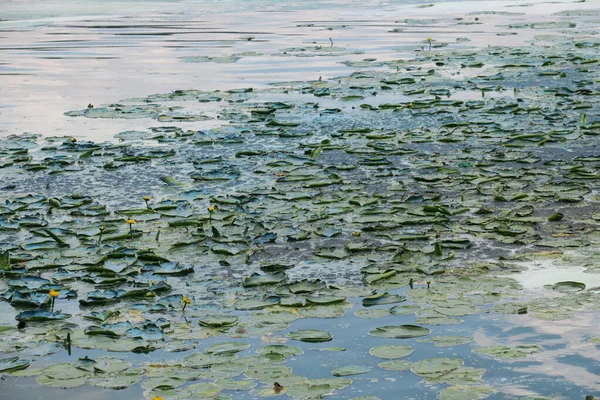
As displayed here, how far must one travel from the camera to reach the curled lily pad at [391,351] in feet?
10.9

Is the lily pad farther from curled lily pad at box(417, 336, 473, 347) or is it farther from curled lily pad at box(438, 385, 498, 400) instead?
curled lily pad at box(438, 385, 498, 400)

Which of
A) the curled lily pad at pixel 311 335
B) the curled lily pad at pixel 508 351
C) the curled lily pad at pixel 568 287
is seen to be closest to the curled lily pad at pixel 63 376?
the curled lily pad at pixel 311 335

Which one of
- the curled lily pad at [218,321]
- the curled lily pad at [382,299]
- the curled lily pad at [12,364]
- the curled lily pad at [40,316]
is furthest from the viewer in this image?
the curled lily pad at [382,299]

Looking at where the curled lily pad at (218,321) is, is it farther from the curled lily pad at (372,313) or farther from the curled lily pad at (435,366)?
the curled lily pad at (435,366)

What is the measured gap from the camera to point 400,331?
353 cm

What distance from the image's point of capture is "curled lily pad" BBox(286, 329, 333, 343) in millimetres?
3496

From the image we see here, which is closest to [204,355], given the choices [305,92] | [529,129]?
[529,129]

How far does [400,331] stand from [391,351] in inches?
6.9

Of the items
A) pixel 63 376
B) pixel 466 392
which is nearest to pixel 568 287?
pixel 466 392

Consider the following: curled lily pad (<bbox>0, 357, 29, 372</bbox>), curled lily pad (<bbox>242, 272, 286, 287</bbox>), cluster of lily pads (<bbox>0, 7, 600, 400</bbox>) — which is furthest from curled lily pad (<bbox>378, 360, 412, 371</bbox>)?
curled lily pad (<bbox>0, 357, 29, 372</bbox>)

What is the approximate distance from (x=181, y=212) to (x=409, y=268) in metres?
1.46

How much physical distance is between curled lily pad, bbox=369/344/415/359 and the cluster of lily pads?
11mm

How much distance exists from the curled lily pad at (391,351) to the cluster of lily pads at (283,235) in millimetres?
11

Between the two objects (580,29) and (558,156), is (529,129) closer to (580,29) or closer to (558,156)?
(558,156)
